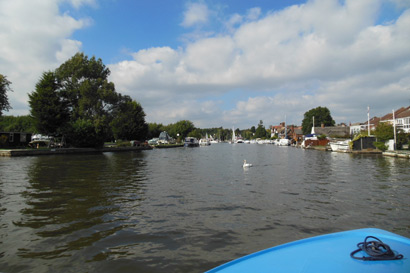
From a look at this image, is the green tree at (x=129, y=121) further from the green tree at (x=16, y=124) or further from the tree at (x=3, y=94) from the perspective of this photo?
the green tree at (x=16, y=124)

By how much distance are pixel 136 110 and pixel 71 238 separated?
6785cm

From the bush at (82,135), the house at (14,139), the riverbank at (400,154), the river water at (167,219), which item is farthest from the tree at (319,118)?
the river water at (167,219)

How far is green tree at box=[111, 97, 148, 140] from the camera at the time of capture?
5950cm

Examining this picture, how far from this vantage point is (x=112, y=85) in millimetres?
55781

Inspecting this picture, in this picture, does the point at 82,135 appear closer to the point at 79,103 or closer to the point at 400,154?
the point at 79,103

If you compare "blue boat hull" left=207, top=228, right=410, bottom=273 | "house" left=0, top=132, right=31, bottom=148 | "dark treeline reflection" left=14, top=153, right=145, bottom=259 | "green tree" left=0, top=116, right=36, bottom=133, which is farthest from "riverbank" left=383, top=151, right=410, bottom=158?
"green tree" left=0, top=116, right=36, bottom=133

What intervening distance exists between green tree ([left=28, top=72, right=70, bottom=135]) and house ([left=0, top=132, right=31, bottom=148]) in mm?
4898

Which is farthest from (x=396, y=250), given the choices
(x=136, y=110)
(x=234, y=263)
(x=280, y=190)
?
(x=136, y=110)

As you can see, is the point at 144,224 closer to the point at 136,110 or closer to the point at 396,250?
the point at 396,250

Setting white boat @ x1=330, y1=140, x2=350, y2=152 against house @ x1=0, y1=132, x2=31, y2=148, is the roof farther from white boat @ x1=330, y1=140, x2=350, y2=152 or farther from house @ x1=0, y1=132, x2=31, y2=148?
house @ x1=0, y1=132, x2=31, y2=148

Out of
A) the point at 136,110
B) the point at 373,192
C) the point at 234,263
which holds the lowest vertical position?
the point at 373,192

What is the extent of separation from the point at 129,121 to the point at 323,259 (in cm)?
6747

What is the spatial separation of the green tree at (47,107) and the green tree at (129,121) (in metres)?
13.4

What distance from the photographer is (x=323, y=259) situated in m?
3.45
